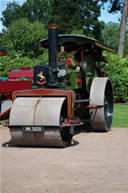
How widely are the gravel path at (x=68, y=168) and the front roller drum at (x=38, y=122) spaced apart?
17 centimetres

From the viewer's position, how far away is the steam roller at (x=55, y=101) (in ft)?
21.5

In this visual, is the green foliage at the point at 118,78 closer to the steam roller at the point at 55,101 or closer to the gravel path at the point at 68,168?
the steam roller at the point at 55,101

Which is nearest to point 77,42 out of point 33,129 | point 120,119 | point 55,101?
point 55,101

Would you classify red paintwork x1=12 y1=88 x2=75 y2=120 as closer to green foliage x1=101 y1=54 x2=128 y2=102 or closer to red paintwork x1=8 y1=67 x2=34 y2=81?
red paintwork x1=8 y1=67 x2=34 y2=81

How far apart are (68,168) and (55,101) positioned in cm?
172

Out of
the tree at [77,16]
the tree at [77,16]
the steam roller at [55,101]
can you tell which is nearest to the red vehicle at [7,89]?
the steam roller at [55,101]

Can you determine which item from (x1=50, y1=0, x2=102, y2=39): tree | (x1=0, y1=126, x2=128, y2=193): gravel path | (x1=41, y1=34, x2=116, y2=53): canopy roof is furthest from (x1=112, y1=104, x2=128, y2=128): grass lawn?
(x1=50, y1=0, x2=102, y2=39): tree

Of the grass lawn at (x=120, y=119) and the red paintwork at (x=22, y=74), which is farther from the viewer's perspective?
the red paintwork at (x=22, y=74)

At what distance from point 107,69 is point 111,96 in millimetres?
7367

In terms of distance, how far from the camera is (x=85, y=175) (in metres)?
4.99

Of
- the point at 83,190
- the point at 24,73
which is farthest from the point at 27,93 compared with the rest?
the point at 24,73

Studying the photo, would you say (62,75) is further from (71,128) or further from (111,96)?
(111,96)

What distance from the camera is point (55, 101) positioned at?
6777 mm

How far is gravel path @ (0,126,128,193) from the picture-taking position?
14.7 ft
